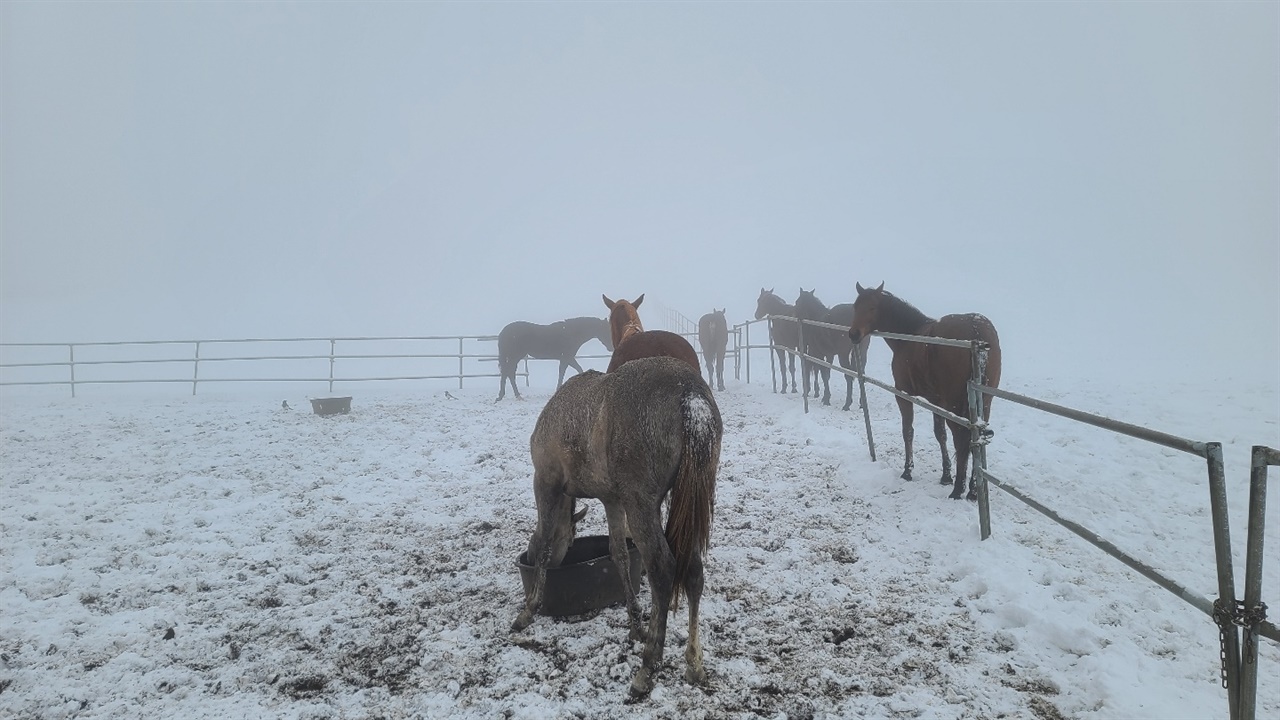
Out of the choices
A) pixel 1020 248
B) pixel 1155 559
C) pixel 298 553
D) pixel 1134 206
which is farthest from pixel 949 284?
pixel 298 553

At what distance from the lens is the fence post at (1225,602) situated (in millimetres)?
2076

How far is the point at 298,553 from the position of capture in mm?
4730

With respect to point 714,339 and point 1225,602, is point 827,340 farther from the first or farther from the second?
point 1225,602

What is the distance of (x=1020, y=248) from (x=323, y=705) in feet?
216

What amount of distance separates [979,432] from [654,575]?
9.92ft

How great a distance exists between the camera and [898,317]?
654 centimetres

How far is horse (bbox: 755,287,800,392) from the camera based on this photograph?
1249 cm

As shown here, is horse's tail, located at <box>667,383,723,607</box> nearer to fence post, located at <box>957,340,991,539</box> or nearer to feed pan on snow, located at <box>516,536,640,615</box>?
feed pan on snow, located at <box>516,536,640,615</box>

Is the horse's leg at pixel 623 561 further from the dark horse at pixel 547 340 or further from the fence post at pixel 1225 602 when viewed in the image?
the dark horse at pixel 547 340

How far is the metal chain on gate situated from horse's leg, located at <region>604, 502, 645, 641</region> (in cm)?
258

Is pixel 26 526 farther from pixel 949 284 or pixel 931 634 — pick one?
pixel 949 284

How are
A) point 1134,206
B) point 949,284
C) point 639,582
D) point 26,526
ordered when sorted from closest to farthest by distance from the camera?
point 639,582 → point 26,526 → point 949,284 → point 1134,206

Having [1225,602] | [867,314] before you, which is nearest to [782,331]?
[867,314]

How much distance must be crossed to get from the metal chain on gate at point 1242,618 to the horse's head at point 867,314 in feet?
15.2
